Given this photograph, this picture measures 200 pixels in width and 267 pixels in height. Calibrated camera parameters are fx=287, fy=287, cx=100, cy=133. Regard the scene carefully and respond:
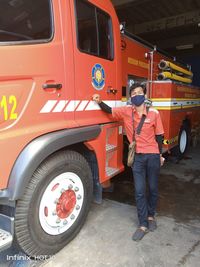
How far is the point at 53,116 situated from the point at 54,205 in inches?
31.4

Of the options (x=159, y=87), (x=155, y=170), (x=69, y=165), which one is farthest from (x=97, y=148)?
(x=159, y=87)

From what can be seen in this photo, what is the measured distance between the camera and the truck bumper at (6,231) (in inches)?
85.8

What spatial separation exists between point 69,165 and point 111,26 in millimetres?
1674

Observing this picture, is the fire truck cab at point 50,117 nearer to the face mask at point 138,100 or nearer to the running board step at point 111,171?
the running board step at point 111,171

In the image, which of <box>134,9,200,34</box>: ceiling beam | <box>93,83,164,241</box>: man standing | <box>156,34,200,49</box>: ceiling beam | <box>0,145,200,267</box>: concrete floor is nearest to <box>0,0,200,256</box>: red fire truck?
<box>0,145,200,267</box>: concrete floor

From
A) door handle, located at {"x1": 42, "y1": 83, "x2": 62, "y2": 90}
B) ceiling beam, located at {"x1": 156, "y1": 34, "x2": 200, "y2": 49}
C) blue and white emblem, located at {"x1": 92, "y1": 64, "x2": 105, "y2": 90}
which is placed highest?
ceiling beam, located at {"x1": 156, "y1": 34, "x2": 200, "y2": 49}

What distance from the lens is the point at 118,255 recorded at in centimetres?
268

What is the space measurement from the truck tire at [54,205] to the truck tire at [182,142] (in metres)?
3.47

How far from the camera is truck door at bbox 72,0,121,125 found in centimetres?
274

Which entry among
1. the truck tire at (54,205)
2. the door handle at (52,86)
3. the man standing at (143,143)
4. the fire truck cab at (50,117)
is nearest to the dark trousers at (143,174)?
the man standing at (143,143)

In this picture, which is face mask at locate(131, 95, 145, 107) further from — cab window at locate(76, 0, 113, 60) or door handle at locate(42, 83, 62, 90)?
door handle at locate(42, 83, 62, 90)

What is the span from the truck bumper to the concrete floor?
1.49 feet

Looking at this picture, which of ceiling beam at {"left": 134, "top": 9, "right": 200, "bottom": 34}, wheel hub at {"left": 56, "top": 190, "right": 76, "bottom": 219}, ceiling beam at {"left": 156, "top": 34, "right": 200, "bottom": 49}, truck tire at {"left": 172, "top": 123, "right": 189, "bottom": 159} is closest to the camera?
wheel hub at {"left": 56, "top": 190, "right": 76, "bottom": 219}

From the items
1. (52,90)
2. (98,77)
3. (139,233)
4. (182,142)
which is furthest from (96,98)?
(182,142)
